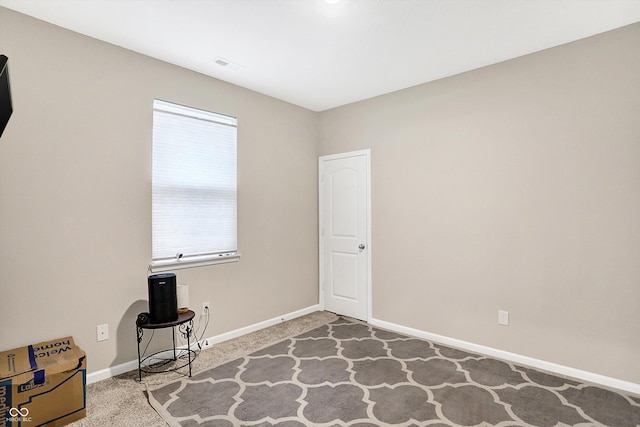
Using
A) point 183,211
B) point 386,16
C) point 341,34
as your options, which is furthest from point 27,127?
point 386,16

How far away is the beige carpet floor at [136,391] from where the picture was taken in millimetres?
2119

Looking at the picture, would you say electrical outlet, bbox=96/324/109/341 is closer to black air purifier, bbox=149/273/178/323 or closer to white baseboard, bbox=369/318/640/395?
black air purifier, bbox=149/273/178/323

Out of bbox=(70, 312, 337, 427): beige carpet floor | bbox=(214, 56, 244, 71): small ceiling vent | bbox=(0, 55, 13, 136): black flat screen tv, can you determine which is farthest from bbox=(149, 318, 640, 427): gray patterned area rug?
bbox=(214, 56, 244, 71): small ceiling vent

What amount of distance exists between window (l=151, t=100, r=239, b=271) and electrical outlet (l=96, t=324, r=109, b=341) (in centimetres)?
56

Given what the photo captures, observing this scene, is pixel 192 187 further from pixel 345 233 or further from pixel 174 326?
pixel 345 233

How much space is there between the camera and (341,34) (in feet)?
8.39

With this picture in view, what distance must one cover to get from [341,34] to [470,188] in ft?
5.98

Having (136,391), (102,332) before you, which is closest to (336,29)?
(102,332)

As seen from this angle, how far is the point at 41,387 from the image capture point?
1971mm

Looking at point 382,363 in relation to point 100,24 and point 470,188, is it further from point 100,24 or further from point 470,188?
point 100,24

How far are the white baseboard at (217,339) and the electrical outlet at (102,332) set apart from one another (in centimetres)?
25

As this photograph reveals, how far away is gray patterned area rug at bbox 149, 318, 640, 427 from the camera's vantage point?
7.07ft

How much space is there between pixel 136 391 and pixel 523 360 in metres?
3.11

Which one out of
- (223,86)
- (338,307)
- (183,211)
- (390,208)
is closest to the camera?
(183,211)
